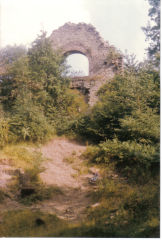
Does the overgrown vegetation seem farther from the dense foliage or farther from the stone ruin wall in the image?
the stone ruin wall

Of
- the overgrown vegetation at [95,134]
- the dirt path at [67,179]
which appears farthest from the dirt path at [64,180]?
the overgrown vegetation at [95,134]

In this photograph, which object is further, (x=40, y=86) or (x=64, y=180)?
(x=40, y=86)

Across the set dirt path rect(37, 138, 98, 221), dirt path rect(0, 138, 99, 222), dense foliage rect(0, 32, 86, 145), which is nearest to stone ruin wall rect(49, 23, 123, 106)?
dense foliage rect(0, 32, 86, 145)

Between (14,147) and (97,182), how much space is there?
366cm

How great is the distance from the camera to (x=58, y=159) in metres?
9.10

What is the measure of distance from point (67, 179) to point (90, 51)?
36.5 ft

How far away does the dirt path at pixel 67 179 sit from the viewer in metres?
5.97

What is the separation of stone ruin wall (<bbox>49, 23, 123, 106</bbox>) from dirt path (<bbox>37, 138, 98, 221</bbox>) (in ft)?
15.7

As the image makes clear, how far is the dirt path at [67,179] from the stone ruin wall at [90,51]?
4.77 meters

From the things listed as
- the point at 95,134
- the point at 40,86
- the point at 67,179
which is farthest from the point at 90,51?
the point at 67,179

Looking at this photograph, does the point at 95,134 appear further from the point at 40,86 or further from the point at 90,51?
the point at 90,51

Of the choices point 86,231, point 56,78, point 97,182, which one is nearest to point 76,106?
point 56,78

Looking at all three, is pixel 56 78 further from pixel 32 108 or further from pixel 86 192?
pixel 86 192

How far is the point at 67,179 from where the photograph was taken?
25.3 feet
